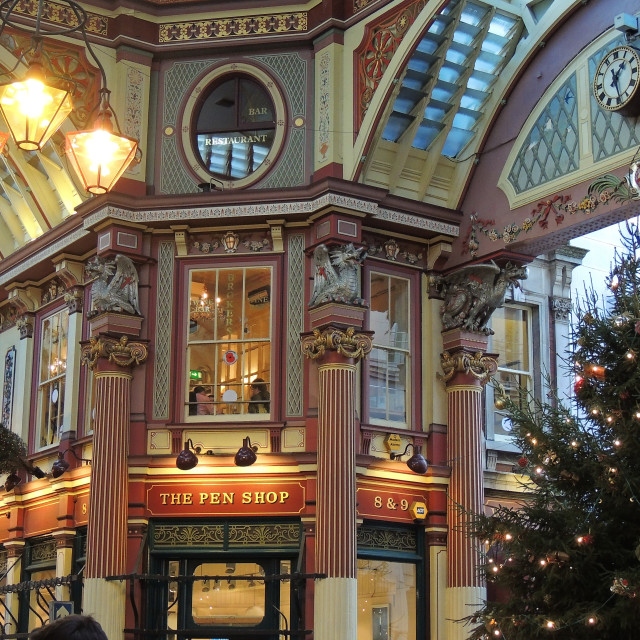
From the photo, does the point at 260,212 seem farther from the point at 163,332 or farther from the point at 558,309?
the point at 558,309

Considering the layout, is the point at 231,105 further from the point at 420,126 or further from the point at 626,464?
the point at 626,464

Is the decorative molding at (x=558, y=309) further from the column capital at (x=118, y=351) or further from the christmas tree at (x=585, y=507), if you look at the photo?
the christmas tree at (x=585, y=507)

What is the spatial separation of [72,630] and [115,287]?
12306 mm

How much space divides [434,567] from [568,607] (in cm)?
609

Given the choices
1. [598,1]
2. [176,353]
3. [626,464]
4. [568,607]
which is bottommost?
[568,607]

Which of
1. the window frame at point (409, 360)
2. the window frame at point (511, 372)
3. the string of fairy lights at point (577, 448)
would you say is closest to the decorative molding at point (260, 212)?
the window frame at point (409, 360)

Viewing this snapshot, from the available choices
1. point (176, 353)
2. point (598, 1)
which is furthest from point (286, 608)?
point (598, 1)

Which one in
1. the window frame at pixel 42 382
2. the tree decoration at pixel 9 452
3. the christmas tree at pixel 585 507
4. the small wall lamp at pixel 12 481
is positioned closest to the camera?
the christmas tree at pixel 585 507

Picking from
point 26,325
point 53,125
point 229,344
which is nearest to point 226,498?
point 229,344

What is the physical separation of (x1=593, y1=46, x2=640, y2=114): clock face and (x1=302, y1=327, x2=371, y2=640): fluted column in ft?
13.8

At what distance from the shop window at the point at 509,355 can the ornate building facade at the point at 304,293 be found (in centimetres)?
10

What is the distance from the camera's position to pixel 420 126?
17672 mm

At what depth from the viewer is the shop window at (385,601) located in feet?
54.0

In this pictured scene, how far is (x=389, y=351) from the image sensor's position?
17453 mm
